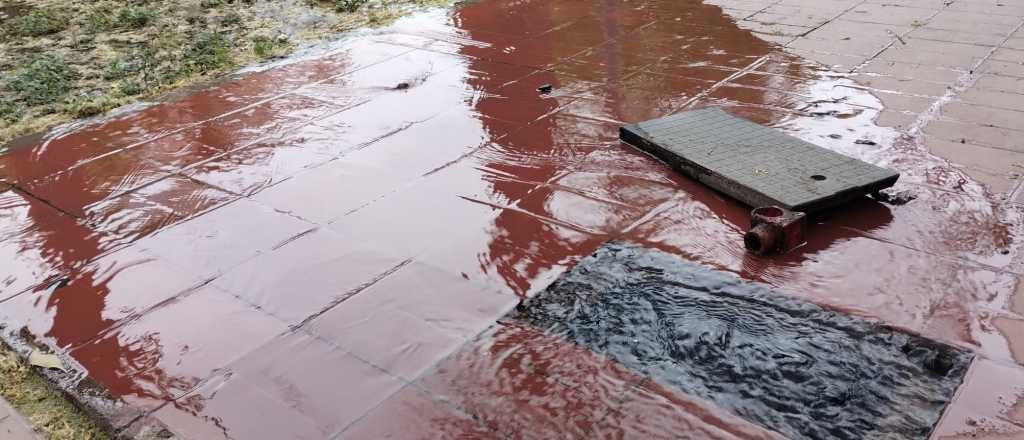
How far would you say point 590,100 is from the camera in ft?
16.5

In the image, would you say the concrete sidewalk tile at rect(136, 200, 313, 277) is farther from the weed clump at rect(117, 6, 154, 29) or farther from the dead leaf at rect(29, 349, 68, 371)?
the weed clump at rect(117, 6, 154, 29)

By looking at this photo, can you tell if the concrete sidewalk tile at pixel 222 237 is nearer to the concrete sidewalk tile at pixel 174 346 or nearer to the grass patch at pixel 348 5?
the concrete sidewalk tile at pixel 174 346

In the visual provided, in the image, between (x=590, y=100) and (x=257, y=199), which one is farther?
(x=590, y=100)

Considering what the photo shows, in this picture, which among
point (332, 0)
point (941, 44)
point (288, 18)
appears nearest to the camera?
point (941, 44)

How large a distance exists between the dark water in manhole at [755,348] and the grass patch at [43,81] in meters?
4.62

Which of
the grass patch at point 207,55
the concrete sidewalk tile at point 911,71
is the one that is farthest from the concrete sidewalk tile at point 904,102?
the grass patch at point 207,55

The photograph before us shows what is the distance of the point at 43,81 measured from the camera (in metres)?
6.02

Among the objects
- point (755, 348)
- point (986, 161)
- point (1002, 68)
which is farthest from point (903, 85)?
point (755, 348)

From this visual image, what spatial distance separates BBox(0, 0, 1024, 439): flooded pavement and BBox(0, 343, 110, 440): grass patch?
0.31ft

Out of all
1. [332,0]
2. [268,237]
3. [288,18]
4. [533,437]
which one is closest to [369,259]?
[268,237]

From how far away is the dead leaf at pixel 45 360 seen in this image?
2.97m

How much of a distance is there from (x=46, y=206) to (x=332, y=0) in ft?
15.2

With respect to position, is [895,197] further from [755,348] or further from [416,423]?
[416,423]

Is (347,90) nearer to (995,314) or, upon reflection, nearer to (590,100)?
(590,100)
